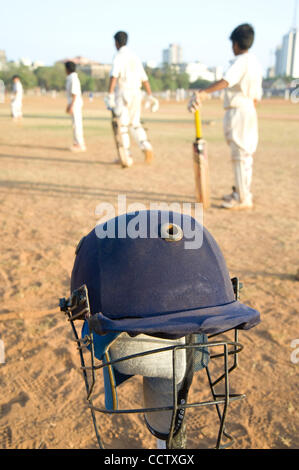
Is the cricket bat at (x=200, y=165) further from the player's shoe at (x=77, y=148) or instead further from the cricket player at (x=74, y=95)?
the player's shoe at (x=77, y=148)

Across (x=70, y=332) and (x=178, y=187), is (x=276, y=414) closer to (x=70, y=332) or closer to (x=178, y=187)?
(x=70, y=332)

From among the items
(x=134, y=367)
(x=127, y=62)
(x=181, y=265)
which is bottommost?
(x=134, y=367)

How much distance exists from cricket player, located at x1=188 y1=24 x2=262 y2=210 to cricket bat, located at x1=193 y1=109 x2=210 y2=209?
0.33 m

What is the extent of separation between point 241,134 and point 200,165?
669 mm

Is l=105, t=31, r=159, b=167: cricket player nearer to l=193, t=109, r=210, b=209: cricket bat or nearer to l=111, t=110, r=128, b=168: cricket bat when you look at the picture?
l=111, t=110, r=128, b=168: cricket bat

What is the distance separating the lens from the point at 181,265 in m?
1.33

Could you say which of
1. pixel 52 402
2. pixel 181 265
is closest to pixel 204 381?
pixel 52 402

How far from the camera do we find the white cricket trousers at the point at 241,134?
559 cm

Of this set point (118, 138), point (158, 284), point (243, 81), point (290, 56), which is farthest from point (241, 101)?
point (290, 56)

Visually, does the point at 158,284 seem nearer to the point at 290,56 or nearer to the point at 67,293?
the point at 67,293

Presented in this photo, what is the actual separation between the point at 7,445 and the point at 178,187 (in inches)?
226

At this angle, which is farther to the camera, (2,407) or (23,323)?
(23,323)

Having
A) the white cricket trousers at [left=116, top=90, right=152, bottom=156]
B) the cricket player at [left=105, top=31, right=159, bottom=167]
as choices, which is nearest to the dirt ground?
the white cricket trousers at [left=116, top=90, right=152, bottom=156]

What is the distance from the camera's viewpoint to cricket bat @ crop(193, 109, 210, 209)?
5.48 metres
